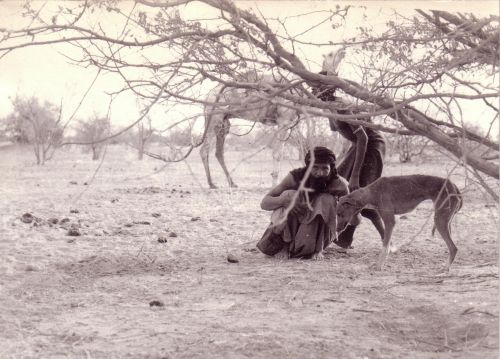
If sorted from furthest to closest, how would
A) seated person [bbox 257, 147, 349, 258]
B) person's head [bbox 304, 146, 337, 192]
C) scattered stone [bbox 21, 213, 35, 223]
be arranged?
1. scattered stone [bbox 21, 213, 35, 223]
2. seated person [bbox 257, 147, 349, 258]
3. person's head [bbox 304, 146, 337, 192]

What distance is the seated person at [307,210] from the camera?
200 inches

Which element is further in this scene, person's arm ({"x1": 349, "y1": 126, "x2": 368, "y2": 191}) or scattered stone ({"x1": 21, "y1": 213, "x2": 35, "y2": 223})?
scattered stone ({"x1": 21, "y1": 213, "x2": 35, "y2": 223})

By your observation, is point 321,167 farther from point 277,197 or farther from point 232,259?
point 232,259

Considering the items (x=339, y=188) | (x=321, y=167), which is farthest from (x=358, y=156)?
(x=321, y=167)

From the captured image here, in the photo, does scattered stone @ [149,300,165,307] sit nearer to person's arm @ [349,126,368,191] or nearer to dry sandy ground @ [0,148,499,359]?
dry sandy ground @ [0,148,499,359]

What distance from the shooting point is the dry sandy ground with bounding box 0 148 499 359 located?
3.08m

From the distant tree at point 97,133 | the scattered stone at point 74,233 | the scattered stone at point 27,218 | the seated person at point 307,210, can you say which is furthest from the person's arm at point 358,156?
the scattered stone at point 27,218

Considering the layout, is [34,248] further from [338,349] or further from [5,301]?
[338,349]

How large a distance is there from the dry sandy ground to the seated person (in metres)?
0.20

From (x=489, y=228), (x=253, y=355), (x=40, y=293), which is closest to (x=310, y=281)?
(x=253, y=355)

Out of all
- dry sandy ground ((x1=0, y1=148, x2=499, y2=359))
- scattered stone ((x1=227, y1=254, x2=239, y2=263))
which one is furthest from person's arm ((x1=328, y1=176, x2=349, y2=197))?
scattered stone ((x1=227, y1=254, x2=239, y2=263))

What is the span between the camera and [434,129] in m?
3.66

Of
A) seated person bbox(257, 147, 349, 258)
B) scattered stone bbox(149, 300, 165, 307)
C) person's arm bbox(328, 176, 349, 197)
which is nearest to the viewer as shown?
scattered stone bbox(149, 300, 165, 307)

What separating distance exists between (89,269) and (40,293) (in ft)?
2.50
